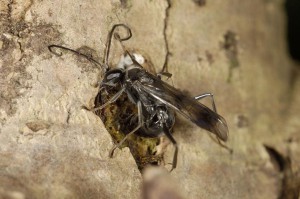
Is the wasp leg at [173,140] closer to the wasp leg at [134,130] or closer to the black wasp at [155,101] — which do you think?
the black wasp at [155,101]

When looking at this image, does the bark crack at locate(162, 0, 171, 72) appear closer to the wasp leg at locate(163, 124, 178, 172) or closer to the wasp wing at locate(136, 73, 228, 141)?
the wasp wing at locate(136, 73, 228, 141)

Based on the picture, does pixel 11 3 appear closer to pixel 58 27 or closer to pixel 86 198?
pixel 58 27

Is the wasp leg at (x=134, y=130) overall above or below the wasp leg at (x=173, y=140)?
above

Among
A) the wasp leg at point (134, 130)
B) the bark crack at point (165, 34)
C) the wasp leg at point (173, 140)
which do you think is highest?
the bark crack at point (165, 34)

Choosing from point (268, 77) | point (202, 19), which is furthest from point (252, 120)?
point (202, 19)

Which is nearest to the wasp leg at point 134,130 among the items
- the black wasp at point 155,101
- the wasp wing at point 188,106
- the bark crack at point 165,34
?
the black wasp at point 155,101

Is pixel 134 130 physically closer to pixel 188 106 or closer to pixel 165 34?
pixel 188 106

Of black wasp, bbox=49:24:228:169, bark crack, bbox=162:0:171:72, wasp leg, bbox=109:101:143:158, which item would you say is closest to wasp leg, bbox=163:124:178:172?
black wasp, bbox=49:24:228:169
